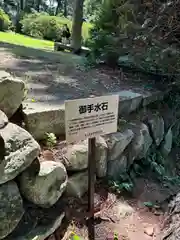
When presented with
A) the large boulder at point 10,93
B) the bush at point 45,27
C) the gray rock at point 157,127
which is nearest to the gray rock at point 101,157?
the large boulder at point 10,93

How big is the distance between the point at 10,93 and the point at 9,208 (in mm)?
909

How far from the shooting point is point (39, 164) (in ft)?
6.99

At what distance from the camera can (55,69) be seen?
515cm

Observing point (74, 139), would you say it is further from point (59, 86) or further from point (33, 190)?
point (59, 86)

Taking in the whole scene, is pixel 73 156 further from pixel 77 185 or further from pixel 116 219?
pixel 116 219

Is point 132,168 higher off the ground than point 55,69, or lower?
lower

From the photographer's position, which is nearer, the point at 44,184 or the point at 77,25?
the point at 44,184

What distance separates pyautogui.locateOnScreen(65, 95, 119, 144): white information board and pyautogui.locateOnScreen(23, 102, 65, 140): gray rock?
605 mm

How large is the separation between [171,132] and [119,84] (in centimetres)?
112

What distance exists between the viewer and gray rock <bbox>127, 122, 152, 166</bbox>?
11.2 ft

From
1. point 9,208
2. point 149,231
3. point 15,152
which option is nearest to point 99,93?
point 149,231

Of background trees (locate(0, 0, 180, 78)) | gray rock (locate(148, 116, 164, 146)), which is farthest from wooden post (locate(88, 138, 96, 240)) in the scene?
background trees (locate(0, 0, 180, 78))

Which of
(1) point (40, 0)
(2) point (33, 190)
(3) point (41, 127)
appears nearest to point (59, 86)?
(3) point (41, 127)

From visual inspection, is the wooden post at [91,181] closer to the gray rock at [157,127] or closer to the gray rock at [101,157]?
the gray rock at [101,157]
